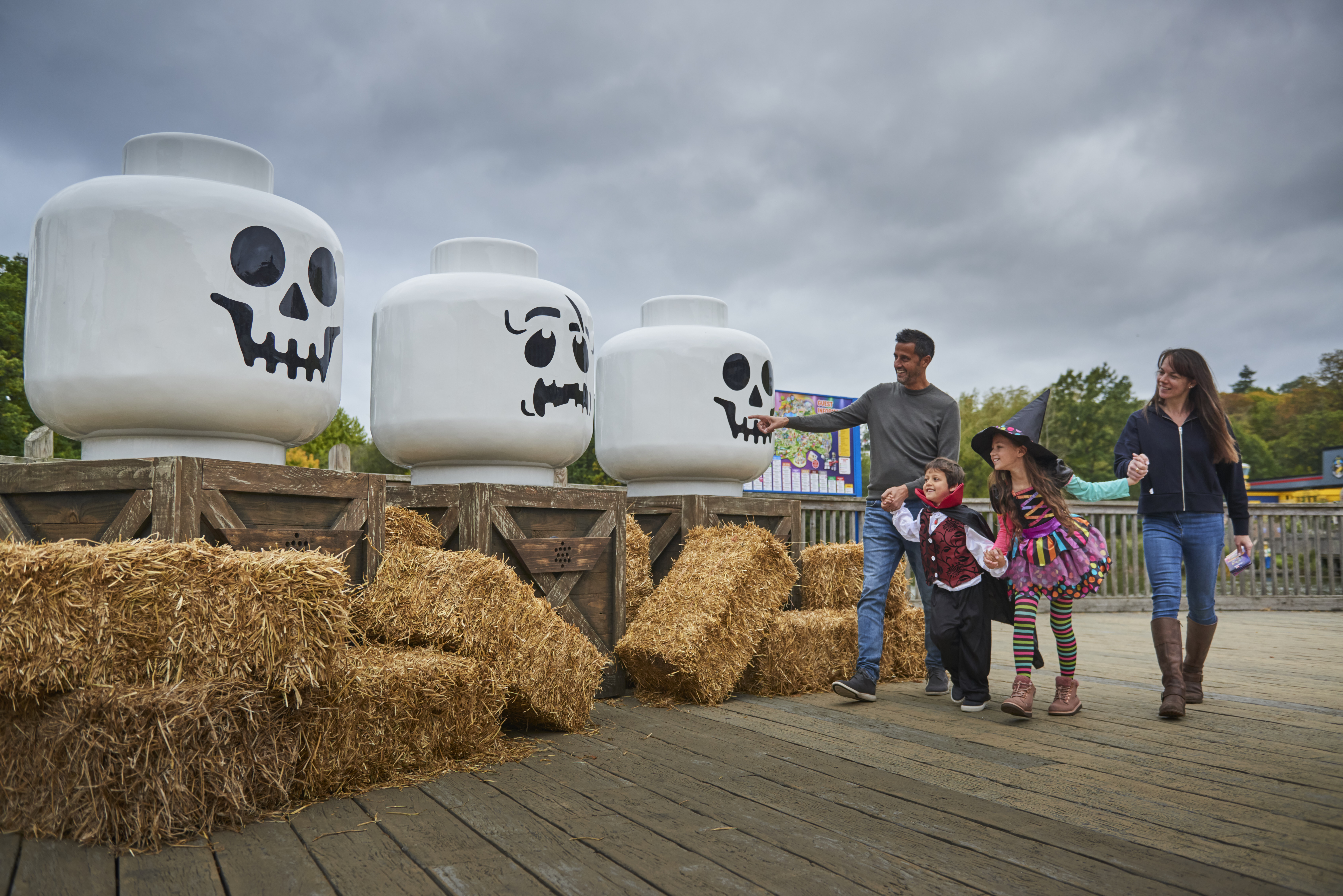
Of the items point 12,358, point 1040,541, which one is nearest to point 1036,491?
point 1040,541

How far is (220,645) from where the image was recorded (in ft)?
7.82

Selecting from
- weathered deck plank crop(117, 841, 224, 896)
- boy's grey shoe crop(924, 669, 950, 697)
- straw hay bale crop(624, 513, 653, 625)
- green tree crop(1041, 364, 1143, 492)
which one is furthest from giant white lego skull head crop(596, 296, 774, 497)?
green tree crop(1041, 364, 1143, 492)

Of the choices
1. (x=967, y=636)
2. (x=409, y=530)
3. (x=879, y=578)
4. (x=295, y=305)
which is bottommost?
(x=967, y=636)

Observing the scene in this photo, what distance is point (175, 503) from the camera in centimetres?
289

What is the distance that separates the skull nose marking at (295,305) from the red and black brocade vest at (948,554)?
111 inches

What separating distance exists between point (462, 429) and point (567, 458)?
1.96ft

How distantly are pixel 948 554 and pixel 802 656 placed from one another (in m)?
0.97

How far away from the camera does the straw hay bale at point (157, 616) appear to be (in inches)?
88.4

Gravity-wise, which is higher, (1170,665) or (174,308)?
(174,308)

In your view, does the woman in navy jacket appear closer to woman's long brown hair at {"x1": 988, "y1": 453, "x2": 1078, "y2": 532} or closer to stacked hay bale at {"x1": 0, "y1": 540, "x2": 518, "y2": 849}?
woman's long brown hair at {"x1": 988, "y1": 453, "x2": 1078, "y2": 532}

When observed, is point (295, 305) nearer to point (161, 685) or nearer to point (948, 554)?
point (161, 685)

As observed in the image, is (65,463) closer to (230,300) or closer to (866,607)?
(230,300)

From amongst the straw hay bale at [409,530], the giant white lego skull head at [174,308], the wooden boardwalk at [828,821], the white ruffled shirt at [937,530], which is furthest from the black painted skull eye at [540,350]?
the white ruffled shirt at [937,530]

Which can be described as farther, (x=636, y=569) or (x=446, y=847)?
(x=636, y=569)
